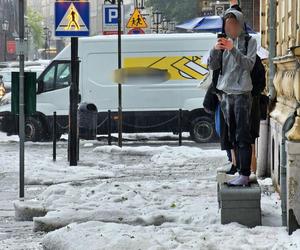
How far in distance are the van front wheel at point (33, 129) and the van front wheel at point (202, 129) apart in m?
4.02

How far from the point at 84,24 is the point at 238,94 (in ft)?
21.8

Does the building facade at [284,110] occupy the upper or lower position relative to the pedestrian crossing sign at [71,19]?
lower

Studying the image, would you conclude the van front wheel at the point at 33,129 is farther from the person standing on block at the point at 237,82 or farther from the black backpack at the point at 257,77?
the black backpack at the point at 257,77

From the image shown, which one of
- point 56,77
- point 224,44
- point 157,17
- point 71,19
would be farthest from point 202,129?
point 157,17

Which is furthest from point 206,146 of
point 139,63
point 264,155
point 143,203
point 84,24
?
point 143,203

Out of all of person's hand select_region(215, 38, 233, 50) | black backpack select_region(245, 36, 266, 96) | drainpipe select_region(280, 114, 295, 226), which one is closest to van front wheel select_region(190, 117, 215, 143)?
black backpack select_region(245, 36, 266, 96)

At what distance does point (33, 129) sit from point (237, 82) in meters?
13.3

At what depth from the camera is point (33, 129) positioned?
20.5m

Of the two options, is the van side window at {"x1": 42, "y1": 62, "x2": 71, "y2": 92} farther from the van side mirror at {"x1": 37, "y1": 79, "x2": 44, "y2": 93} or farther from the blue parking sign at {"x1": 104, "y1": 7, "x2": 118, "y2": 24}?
the blue parking sign at {"x1": 104, "y1": 7, "x2": 118, "y2": 24}

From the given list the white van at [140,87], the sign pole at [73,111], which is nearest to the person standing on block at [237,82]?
the sign pole at [73,111]

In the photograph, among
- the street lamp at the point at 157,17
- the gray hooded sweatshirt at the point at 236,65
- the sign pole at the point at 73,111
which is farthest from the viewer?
the street lamp at the point at 157,17

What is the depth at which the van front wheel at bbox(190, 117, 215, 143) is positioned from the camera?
2045cm

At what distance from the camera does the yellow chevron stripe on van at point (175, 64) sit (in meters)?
20.3

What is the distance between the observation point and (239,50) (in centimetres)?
779
